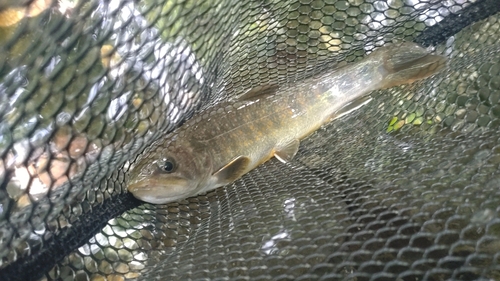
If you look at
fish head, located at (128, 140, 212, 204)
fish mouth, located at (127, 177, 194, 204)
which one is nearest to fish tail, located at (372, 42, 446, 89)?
fish head, located at (128, 140, 212, 204)

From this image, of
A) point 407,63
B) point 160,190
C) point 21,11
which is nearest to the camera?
point 21,11

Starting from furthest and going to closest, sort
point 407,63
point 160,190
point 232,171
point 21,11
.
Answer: point 407,63, point 232,171, point 160,190, point 21,11

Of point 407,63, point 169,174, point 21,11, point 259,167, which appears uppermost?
point 21,11

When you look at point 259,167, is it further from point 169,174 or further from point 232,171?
point 169,174

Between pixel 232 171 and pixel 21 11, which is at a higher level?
pixel 21 11

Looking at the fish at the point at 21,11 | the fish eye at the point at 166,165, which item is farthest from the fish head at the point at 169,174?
the fish at the point at 21,11

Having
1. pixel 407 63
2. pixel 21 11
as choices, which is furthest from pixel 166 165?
pixel 407 63

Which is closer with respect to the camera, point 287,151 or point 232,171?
point 232,171

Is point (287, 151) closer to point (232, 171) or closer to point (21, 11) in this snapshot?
point (232, 171)
